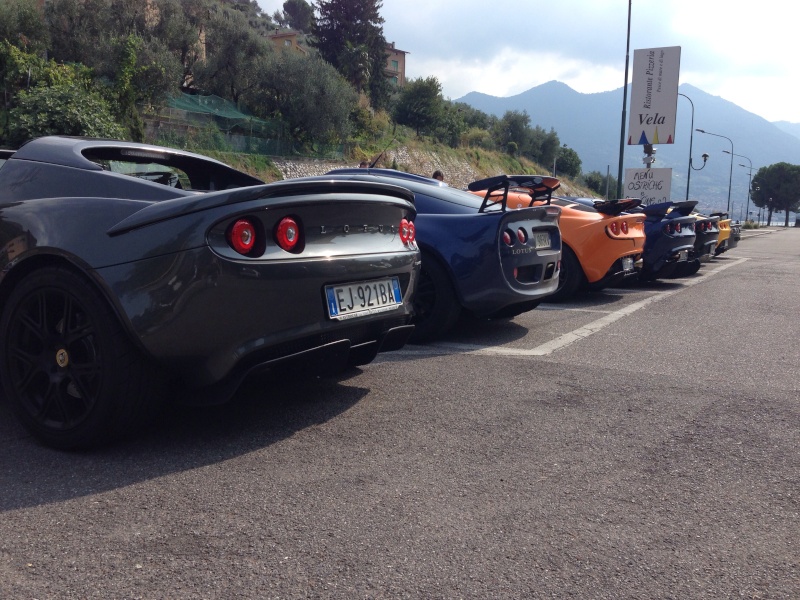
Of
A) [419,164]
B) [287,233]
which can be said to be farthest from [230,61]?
[287,233]

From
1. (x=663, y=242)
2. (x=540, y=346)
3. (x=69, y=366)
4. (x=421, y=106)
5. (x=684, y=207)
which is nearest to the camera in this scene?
(x=69, y=366)

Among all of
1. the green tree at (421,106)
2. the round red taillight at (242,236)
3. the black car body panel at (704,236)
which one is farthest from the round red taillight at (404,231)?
the green tree at (421,106)

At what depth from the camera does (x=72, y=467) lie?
9.95 ft

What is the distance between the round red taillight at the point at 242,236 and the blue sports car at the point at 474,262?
260cm

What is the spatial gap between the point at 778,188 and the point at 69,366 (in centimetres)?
11963

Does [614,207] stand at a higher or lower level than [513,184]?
lower

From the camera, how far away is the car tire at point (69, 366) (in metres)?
3.06

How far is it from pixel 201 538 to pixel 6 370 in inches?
59.3

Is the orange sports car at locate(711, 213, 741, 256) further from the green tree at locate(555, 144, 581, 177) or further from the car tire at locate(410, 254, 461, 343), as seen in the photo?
the green tree at locate(555, 144, 581, 177)

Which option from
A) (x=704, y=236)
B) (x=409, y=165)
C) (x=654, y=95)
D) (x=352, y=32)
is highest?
(x=352, y=32)

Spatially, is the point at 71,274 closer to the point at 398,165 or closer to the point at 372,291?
the point at 372,291

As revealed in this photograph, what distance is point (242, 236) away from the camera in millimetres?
3084

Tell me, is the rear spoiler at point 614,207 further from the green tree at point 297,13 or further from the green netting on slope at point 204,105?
the green tree at point 297,13

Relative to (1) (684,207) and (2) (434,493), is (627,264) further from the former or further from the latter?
(2) (434,493)
